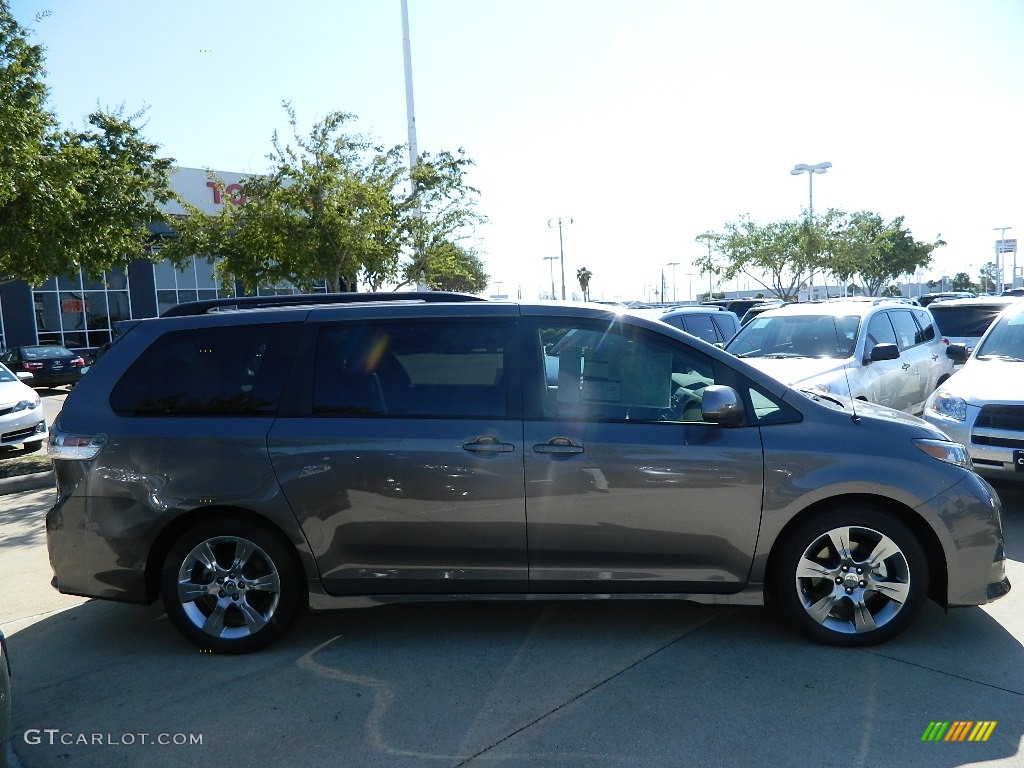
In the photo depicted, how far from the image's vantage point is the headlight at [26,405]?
1038 cm

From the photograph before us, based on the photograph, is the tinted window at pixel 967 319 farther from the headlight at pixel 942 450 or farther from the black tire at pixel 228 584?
the black tire at pixel 228 584

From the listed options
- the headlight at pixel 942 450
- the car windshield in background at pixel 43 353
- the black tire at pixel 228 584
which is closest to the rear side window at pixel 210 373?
the black tire at pixel 228 584

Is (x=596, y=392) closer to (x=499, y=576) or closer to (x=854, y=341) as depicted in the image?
(x=499, y=576)

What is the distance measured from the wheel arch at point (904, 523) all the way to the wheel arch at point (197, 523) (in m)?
2.45

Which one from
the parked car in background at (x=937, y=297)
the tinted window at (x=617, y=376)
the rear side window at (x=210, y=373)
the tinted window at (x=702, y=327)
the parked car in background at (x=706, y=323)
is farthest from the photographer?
the parked car in background at (x=937, y=297)

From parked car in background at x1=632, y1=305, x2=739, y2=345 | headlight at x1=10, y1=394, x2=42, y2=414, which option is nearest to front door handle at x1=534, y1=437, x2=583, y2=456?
parked car in background at x1=632, y1=305, x2=739, y2=345

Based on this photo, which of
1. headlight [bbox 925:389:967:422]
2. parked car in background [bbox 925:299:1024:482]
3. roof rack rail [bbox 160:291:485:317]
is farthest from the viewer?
headlight [bbox 925:389:967:422]

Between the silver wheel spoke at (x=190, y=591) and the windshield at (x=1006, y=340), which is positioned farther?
the windshield at (x=1006, y=340)

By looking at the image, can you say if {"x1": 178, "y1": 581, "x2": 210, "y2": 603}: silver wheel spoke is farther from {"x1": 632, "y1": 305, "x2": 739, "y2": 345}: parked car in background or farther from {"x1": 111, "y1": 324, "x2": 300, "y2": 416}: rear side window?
{"x1": 632, "y1": 305, "x2": 739, "y2": 345}: parked car in background

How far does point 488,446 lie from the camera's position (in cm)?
400

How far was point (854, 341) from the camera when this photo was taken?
28.2 ft

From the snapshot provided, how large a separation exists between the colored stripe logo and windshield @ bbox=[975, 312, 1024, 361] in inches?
206

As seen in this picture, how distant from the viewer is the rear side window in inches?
167
